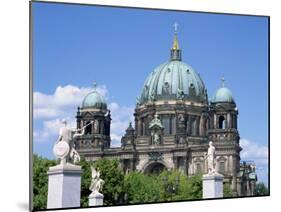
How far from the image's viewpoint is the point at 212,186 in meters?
11.0

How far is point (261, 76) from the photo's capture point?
11.3 metres

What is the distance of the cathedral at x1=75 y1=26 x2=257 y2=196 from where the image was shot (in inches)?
416

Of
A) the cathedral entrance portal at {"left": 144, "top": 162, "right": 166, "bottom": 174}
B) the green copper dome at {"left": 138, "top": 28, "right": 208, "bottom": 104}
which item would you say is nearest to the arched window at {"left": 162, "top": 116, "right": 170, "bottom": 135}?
the green copper dome at {"left": 138, "top": 28, "right": 208, "bottom": 104}

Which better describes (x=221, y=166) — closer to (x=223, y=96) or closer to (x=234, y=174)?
(x=234, y=174)

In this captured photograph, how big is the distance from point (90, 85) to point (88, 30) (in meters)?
0.71

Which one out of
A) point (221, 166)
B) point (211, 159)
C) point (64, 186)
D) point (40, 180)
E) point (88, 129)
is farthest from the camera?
point (221, 166)

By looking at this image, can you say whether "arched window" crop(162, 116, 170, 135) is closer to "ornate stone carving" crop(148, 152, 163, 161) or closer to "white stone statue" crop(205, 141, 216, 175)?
"ornate stone carving" crop(148, 152, 163, 161)

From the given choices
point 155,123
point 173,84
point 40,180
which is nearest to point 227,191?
point 155,123

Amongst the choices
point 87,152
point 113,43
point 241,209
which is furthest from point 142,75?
point 241,209

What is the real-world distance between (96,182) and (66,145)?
0.79 m

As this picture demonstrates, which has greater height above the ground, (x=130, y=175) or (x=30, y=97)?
(x=30, y=97)

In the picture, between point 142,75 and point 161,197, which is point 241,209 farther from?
point 142,75

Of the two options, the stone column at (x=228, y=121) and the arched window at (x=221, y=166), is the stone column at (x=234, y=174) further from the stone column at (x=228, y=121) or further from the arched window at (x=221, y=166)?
the stone column at (x=228, y=121)

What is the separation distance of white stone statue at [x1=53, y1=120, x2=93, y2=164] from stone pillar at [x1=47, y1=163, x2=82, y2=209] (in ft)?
0.42
